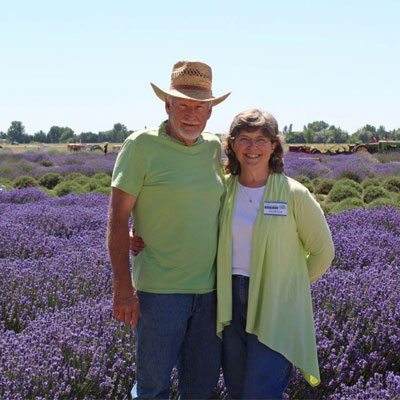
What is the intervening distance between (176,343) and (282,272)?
561 mm

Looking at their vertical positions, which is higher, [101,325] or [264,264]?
[264,264]

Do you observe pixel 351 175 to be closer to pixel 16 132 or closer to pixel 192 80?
pixel 192 80

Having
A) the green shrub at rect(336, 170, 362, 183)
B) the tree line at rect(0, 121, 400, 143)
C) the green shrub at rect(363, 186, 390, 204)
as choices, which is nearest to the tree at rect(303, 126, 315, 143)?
the tree line at rect(0, 121, 400, 143)

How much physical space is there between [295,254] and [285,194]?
27 centimetres

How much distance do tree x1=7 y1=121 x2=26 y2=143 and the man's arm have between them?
416 feet

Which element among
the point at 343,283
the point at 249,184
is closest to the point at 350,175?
the point at 343,283

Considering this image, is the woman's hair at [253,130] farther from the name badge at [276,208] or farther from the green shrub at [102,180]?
the green shrub at [102,180]

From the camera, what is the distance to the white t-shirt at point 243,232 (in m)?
2.46

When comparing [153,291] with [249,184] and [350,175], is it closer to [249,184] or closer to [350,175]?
[249,184]

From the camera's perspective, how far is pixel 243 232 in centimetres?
247

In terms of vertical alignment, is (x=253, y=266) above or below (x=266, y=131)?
below

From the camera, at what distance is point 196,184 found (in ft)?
8.01

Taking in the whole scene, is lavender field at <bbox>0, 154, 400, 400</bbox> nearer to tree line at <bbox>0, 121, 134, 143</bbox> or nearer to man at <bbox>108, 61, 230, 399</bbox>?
man at <bbox>108, 61, 230, 399</bbox>

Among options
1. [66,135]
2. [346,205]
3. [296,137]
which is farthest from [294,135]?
[346,205]
